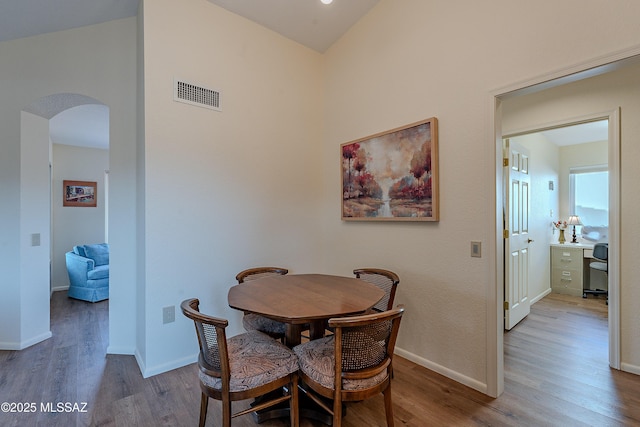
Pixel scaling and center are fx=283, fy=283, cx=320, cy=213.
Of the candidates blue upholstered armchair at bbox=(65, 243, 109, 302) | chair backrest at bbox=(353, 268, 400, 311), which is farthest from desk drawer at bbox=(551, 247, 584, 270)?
blue upholstered armchair at bbox=(65, 243, 109, 302)

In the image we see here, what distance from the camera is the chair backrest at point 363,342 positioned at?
4.42 ft

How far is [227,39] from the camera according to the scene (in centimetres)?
274

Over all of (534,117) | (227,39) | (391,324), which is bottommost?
(391,324)

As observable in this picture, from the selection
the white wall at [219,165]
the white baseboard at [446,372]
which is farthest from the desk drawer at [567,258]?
the white wall at [219,165]

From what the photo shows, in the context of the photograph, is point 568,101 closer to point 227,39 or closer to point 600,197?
point 227,39

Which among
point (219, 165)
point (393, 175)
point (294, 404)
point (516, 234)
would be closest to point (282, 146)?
point (219, 165)

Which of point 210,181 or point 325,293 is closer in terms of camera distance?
point 325,293

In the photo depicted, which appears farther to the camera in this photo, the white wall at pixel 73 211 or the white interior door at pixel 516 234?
the white wall at pixel 73 211

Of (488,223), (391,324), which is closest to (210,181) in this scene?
(391,324)

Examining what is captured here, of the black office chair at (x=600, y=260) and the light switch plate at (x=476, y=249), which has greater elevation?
the light switch plate at (x=476, y=249)

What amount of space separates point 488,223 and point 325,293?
4.11 ft

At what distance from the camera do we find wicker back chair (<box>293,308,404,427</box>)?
1373mm

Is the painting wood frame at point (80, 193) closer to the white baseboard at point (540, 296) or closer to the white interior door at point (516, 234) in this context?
the white interior door at point (516, 234)

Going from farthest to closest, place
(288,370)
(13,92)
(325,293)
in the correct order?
(13,92) → (325,293) → (288,370)
